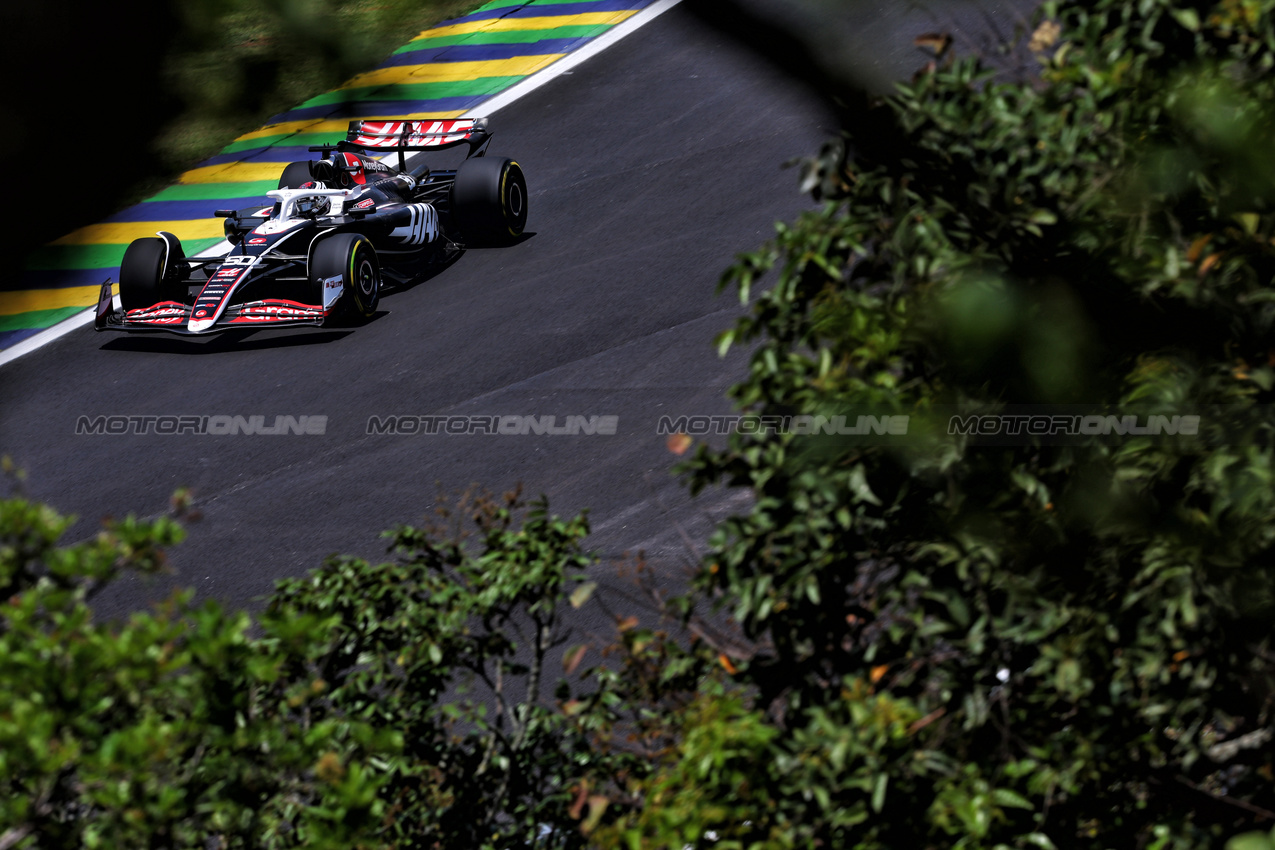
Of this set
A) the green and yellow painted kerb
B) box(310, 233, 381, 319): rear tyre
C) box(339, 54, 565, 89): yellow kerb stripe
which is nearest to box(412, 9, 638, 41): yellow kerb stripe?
the green and yellow painted kerb

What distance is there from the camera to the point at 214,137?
13.4 m

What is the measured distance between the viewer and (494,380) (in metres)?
7.86

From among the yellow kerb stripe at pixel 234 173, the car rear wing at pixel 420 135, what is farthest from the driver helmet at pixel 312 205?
the yellow kerb stripe at pixel 234 173

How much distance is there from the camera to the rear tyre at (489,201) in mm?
9547

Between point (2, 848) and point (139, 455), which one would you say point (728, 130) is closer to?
point (139, 455)

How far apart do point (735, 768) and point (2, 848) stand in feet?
4.41

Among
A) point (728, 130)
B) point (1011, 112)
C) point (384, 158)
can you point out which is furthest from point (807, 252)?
point (384, 158)

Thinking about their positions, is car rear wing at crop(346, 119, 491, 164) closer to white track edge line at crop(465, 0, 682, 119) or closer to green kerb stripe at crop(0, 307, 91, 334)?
white track edge line at crop(465, 0, 682, 119)

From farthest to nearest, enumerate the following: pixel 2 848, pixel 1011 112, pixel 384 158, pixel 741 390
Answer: pixel 384 158, pixel 1011 112, pixel 741 390, pixel 2 848

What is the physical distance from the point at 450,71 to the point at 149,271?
603 cm

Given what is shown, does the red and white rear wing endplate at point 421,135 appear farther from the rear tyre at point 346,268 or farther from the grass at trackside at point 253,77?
the grass at trackside at point 253,77

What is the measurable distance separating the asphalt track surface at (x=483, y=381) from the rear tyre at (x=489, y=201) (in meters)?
0.19

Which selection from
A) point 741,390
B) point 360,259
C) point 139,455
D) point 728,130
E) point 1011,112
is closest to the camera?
point 741,390

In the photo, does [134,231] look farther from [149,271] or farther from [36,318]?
[149,271]
